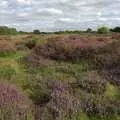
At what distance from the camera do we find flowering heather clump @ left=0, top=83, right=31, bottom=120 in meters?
7.90

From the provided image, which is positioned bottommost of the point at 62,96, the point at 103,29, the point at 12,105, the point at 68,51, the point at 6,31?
the point at 6,31

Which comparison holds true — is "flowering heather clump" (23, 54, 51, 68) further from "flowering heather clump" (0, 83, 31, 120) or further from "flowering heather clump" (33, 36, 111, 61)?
"flowering heather clump" (0, 83, 31, 120)

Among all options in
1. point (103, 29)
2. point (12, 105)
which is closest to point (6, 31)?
point (103, 29)

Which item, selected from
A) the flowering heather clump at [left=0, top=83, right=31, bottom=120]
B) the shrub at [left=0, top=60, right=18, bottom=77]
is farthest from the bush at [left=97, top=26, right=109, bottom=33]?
the flowering heather clump at [left=0, top=83, right=31, bottom=120]

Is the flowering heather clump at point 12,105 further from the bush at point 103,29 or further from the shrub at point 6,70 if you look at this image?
the bush at point 103,29

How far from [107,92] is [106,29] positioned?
7405 cm

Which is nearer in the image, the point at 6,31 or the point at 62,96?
the point at 62,96

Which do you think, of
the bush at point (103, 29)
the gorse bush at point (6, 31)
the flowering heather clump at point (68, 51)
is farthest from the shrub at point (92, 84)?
the gorse bush at point (6, 31)

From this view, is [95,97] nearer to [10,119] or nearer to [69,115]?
[69,115]

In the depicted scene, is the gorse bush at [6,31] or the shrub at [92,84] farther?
the gorse bush at [6,31]

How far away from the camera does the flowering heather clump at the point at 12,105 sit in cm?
790

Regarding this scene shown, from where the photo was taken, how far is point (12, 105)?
8383 millimetres

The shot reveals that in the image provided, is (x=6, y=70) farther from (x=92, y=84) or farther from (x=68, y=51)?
(x=68, y=51)

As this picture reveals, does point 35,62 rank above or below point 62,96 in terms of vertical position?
below
